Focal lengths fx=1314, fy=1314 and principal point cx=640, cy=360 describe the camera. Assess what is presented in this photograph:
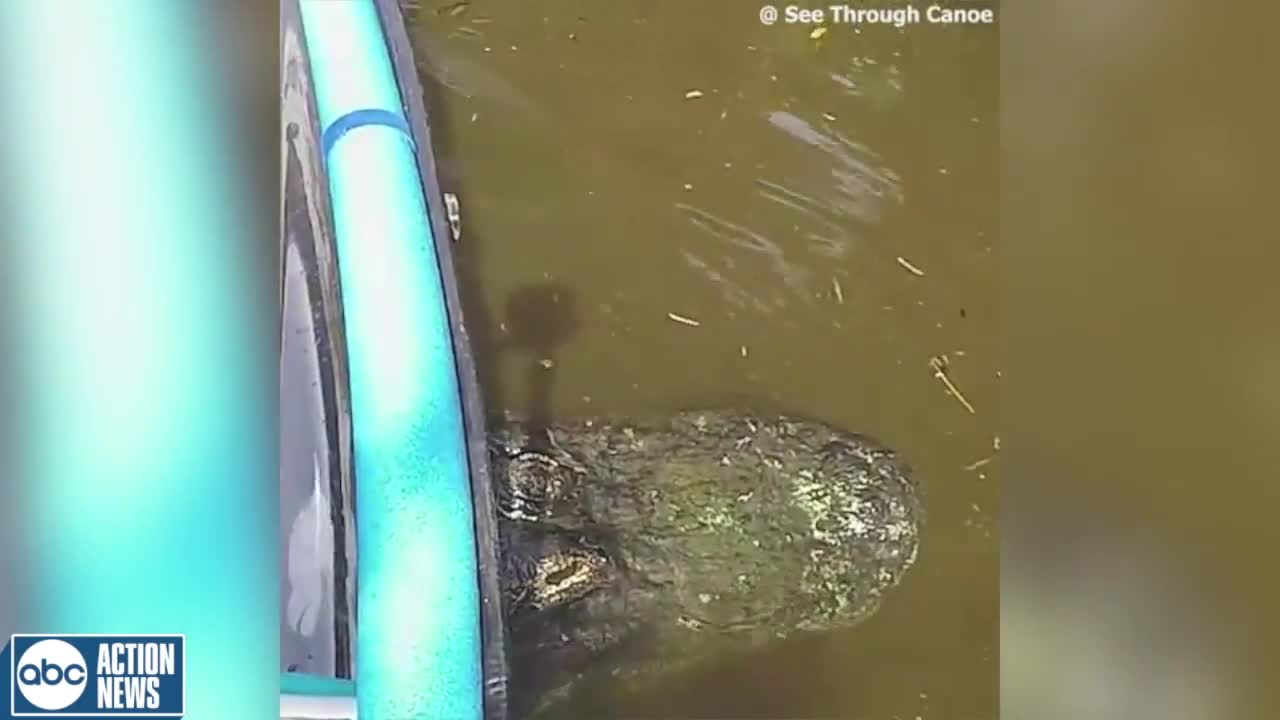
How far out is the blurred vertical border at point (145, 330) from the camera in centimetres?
107

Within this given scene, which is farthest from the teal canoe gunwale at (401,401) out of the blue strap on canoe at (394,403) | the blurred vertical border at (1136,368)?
the blurred vertical border at (1136,368)

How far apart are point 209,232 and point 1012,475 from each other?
693 mm

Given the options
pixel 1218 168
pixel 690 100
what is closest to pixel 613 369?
pixel 690 100

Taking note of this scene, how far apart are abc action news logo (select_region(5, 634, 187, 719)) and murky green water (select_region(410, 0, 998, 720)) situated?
36 cm

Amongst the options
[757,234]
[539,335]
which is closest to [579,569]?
[539,335]

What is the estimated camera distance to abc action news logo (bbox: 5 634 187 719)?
42.1 inches

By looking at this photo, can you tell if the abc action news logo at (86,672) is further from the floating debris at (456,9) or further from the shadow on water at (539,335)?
the floating debris at (456,9)

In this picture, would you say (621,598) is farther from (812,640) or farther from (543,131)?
(543,131)

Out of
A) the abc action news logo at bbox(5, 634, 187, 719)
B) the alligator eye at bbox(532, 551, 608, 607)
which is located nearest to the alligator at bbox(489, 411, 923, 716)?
the alligator eye at bbox(532, 551, 608, 607)

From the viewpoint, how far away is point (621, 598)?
108cm

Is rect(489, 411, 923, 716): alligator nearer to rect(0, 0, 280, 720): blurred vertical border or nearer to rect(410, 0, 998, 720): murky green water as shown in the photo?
rect(410, 0, 998, 720): murky green water

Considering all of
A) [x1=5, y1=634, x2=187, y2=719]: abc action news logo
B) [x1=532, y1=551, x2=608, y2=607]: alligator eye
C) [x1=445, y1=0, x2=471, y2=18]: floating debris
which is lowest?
[x1=5, y1=634, x2=187, y2=719]: abc action news logo

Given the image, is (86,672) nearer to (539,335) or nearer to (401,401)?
(401,401)

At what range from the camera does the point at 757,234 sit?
109cm
